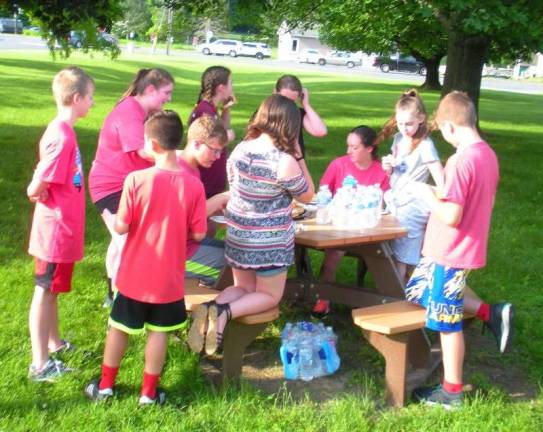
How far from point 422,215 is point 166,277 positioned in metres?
2.00

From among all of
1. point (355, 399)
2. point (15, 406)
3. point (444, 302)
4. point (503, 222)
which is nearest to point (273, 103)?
point (444, 302)

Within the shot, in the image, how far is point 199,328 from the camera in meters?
4.13

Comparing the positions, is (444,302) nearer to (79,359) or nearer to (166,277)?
(166,277)

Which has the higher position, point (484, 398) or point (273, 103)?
point (273, 103)

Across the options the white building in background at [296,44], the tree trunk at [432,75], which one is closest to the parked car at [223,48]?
the white building in background at [296,44]

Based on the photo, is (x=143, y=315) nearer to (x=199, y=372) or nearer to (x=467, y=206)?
(x=199, y=372)

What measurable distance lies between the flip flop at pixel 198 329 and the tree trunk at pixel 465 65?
12294 millimetres

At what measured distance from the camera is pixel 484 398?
14.1 feet

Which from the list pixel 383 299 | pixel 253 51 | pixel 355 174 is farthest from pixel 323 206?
pixel 253 51

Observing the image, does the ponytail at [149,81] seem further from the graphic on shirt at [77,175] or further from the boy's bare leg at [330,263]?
the boy's bare leg at [330,263]

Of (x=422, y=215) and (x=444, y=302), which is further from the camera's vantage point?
(x=422, y=215)

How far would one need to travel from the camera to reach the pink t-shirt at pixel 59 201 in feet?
12.8

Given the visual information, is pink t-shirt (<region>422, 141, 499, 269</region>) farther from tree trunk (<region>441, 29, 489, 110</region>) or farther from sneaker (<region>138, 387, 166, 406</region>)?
tree trunk (<region>441, 29, 489, 110</region>)

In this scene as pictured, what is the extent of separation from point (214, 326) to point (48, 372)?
3.11 ft
